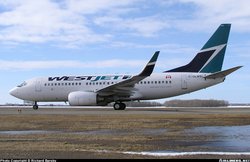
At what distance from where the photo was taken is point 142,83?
3625 cm

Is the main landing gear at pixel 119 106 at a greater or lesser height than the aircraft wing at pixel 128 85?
lesser

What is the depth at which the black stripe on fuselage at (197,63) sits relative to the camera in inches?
1463

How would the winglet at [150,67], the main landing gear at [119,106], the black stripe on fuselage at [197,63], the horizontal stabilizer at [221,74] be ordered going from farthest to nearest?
the black stripe on fuselage at [197,63] < the main landing gear at [119,106] < the winglet at [150,67] < the horizontal stabilizer at [221,74]

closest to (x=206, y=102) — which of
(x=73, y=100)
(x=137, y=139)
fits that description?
(x=73, y=100)

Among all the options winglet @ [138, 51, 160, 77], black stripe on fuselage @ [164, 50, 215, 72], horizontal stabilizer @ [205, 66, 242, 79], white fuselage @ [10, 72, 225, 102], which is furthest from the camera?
black stripe on fuselage @ [164, 50, 215, 72]

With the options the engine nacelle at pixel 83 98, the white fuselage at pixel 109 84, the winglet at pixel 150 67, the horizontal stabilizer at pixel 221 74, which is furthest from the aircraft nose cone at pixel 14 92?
the horizontal stabilizer at pixel 221 74

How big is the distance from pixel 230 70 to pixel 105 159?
26.6 m

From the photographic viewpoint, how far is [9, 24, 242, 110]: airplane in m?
34.8

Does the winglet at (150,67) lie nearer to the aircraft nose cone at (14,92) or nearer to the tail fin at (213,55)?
the tail fin at (213,55)

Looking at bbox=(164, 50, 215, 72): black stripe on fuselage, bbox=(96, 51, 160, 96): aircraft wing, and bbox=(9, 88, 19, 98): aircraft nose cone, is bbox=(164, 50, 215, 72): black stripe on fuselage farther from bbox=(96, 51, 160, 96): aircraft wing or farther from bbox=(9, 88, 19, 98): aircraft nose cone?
bbox=(9, 88, 19, 98): aircraft nose cone

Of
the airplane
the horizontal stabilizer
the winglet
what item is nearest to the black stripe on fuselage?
the airplane

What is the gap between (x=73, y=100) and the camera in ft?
115

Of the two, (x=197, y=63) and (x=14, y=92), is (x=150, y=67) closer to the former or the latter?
(x=197, y=63)

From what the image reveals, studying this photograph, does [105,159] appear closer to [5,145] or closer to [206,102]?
[5,145]
